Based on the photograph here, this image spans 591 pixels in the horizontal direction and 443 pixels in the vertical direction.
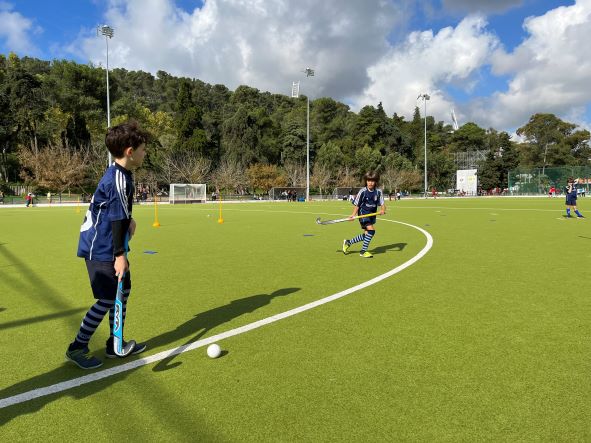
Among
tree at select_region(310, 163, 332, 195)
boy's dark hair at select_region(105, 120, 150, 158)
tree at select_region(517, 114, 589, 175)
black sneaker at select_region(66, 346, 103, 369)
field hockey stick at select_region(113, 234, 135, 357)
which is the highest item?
tree at select_region(517, 114, 589, 175)

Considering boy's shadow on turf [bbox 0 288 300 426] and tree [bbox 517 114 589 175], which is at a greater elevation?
tree [bbox 517 114 589 175]

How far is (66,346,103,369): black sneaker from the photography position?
3635 millimetres

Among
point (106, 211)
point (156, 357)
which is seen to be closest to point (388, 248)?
point (156, 357)

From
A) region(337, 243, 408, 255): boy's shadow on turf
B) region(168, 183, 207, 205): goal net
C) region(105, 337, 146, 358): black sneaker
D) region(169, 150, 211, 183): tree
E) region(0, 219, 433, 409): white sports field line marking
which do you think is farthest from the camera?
region(169, 150, 211, 183): tree

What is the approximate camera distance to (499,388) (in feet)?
10.5

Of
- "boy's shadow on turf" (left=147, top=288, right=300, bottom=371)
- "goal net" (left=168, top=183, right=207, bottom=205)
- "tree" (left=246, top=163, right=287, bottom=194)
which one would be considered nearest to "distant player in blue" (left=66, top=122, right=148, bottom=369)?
"boy's shadow on turf" (left=147, top=288, right=300, bottom=371)

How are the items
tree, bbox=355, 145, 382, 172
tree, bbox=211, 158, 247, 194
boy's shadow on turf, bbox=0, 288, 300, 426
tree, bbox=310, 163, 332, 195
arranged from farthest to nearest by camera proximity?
tree, bbox=355, 145, 382, 172, tree, bbox=310, 163, 332, 195, tree, bbox=211, 158, 247, 194, boy's shadow on turf, bbox=0, 288, 300, 426

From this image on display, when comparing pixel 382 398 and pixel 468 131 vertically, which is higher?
pixel 468 131

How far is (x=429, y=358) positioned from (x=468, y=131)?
139838mm

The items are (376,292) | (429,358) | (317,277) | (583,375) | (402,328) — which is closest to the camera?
(583,375)

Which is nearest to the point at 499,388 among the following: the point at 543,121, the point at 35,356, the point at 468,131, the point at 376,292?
the point at 376,292

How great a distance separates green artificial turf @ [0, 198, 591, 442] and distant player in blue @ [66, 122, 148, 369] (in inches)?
18.6

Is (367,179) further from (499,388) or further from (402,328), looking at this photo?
(499,388)

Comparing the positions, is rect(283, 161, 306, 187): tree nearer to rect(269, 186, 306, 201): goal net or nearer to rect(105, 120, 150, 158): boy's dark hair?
rect(269, 186, 306, 201): goal net
